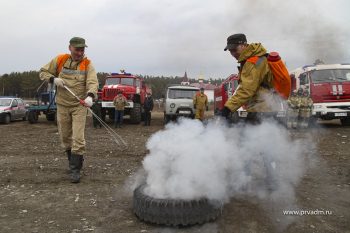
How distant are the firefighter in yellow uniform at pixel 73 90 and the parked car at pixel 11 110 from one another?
16.1 m

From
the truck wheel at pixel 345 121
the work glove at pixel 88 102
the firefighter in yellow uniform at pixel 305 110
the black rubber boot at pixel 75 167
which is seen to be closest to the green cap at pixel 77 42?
the work glove at pixel 88 102

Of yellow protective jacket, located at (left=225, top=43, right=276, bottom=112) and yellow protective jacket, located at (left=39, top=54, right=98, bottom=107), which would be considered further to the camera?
yellow protective jacket, located at (left=39, top=54, right=98, bottom=107)

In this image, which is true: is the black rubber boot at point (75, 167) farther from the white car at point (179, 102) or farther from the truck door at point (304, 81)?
the white car at point (179, 102)

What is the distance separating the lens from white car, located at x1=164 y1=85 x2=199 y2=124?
1852 centimetres

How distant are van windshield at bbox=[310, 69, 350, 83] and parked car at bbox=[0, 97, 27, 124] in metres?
16.1

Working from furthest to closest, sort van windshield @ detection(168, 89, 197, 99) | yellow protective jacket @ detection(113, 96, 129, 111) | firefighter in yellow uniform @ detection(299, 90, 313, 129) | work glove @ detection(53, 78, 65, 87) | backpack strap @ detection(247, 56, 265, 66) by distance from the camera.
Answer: van windshield @ detection(168, 89, 197, 99) < yellow protective jacket @ detection(113, 96, 129, 111) < firefighter in yellow uniform @ detection(299, 90, 313, 129) < work glove @ detection(53, 78, 65, 87) < backpack strap @ detection(247, 56, 265, 66)

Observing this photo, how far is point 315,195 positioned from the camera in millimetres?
4906

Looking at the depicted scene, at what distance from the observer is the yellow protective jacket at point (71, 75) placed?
573 cm

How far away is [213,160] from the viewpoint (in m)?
4.18

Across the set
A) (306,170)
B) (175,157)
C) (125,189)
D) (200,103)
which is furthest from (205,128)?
(200,103)

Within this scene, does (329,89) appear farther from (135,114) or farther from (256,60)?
(256,60)

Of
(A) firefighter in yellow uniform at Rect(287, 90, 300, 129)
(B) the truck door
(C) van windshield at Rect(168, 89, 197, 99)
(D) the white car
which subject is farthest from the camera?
(C) van windshield at Rect(168, 89, 197, 99)

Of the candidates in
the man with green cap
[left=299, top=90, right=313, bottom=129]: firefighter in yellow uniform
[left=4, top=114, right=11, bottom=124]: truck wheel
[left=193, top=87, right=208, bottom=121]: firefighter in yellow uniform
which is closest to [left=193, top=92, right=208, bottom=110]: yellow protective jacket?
[left=193, top=87, right=208, bottom=121]: firefighter in yellow uniform

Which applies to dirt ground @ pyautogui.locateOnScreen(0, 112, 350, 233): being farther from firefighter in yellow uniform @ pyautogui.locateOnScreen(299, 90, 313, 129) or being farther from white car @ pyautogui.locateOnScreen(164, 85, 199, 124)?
white car @ pyautogui.locateOnScreen(164, 85, 199, 124)
